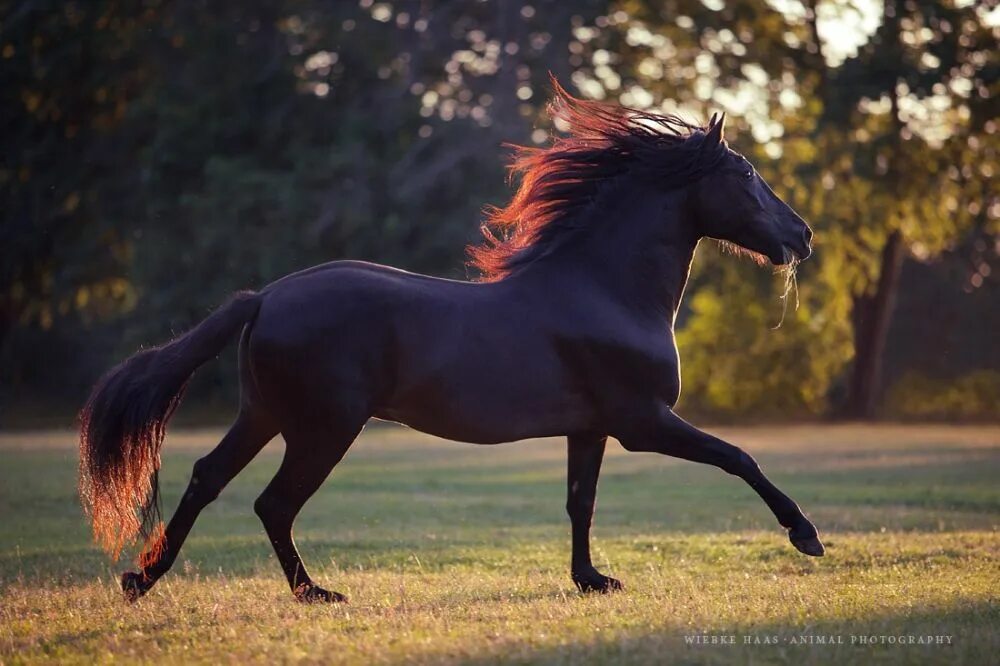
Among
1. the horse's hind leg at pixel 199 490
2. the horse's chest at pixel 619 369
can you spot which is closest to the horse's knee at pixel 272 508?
the horse's hind leg at pixel 199 490

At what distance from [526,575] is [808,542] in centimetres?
257

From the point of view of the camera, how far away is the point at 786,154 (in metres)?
38.4

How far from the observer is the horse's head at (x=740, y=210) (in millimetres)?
8961

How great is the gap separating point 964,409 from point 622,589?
134ft

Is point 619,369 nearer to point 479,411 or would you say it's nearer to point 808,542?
point 479,411

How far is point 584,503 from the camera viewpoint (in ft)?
29.1

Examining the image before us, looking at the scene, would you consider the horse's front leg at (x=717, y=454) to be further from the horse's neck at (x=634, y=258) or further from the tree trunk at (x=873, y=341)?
the tree trunk at (x=873, y=341)

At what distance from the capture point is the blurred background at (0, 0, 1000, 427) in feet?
121

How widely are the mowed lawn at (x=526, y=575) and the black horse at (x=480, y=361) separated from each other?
668 millimetres

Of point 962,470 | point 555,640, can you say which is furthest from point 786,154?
point 555,640

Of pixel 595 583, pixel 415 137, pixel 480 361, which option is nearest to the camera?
pixel 480 361

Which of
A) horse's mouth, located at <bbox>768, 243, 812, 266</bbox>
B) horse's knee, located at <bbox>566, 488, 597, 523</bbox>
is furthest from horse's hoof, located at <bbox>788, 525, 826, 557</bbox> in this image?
horse's mouth, located at <bbox>768, 243, 812, 266</bbox>

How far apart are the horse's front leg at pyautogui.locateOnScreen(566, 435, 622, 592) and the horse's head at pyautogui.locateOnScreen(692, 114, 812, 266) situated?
161 centimetres

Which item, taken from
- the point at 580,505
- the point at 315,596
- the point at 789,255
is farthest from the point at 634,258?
the point at 315,596
